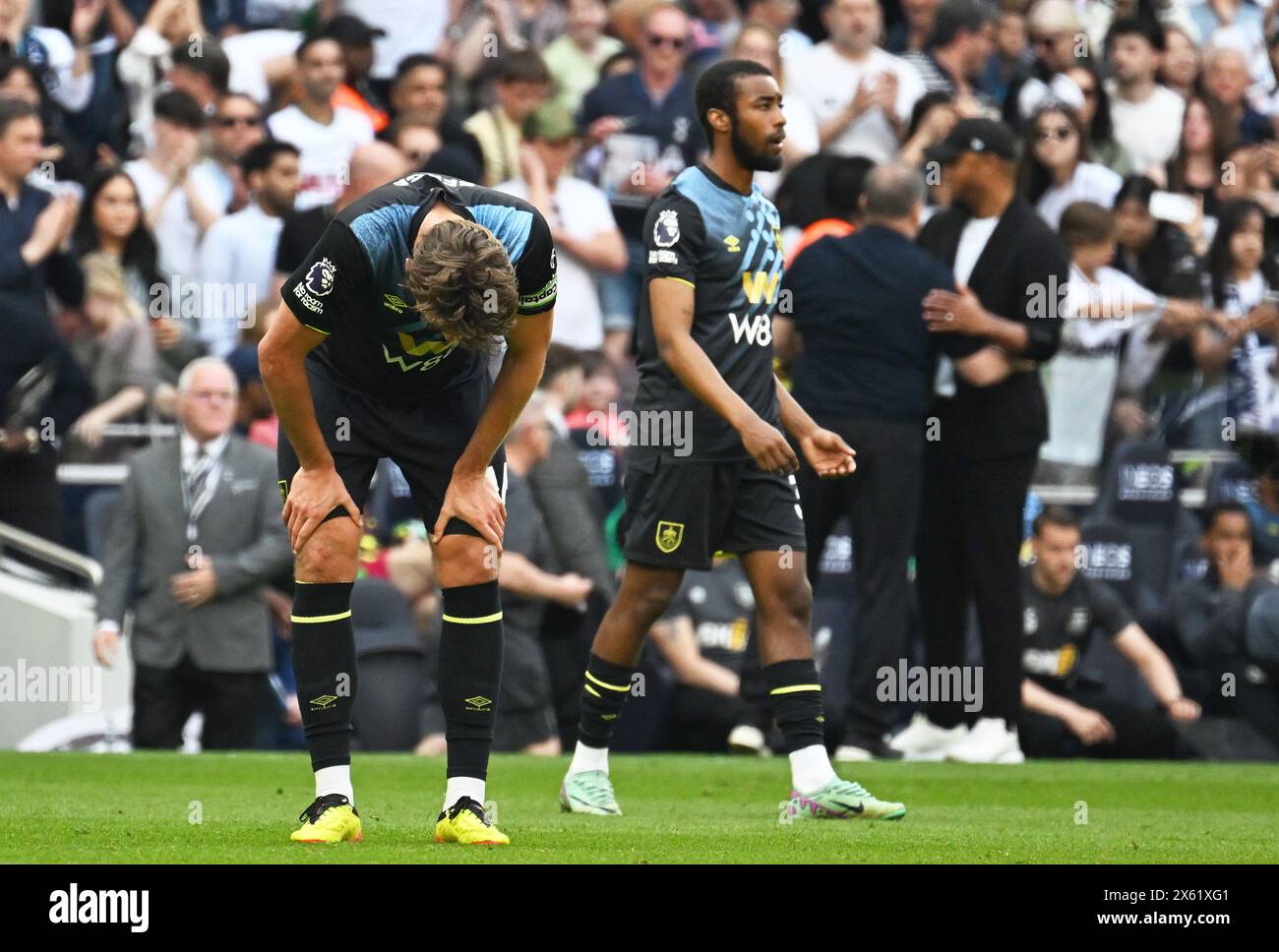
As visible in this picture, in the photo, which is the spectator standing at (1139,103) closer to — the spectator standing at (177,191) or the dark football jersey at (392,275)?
the spectator standing at (177,191)

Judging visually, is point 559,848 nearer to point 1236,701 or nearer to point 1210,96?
point 1236,701

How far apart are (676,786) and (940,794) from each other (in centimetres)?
115

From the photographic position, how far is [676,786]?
10.1 metres

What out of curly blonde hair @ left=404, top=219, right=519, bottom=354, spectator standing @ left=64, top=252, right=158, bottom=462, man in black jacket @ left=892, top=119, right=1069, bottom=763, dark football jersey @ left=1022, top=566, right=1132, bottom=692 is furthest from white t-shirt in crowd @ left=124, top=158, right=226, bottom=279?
curly blonde hair @ left=404, top=219, right=519, bottom=354

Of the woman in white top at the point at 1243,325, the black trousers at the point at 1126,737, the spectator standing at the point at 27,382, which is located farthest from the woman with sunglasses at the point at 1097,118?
the spectator standing at the point at 27,382

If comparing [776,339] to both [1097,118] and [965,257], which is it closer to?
[965,257]

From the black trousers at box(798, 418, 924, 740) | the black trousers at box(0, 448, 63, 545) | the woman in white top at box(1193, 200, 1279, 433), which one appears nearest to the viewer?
the black trousers at box(798, 418, 924, 740)

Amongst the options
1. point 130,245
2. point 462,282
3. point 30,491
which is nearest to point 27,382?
point 30,491

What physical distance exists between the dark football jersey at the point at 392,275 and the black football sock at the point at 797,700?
1.86 meters

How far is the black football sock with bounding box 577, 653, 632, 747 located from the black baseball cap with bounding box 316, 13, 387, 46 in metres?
8.25

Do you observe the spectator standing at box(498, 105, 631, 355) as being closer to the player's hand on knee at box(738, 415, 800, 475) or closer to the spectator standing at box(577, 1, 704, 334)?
the spectator standing at box(577, 1, 704, 334)

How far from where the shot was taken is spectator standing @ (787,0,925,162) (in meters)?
15.2

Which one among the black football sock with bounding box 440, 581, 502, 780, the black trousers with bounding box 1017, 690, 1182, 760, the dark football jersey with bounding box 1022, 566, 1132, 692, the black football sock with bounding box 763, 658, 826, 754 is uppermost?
the black football sock with bounding box 440, 581, 502, 780

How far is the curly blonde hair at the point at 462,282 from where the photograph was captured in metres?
6.38
